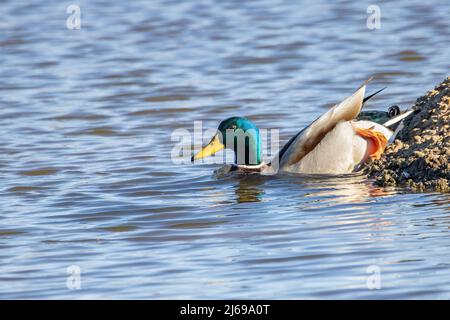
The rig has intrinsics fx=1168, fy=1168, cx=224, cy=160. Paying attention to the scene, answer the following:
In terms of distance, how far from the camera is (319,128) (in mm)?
9492

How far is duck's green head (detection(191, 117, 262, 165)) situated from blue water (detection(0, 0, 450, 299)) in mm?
250

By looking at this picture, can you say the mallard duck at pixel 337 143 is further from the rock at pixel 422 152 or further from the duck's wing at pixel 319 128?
the rock at pixel 422 152

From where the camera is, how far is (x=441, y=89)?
932 centimetres

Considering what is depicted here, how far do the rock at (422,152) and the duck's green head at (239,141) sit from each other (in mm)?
1056

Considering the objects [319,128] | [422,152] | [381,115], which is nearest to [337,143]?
[319,128]

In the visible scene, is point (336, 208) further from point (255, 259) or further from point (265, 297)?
point (265, 297)

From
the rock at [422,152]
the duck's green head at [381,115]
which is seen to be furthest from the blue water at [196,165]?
the duck's green head at [381,115]

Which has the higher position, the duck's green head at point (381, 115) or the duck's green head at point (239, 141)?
the duck's green head at point (381, 115)

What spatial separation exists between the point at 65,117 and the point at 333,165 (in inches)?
164

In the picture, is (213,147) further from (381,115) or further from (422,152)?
(422,152)

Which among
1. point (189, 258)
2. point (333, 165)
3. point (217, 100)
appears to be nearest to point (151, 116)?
point (217, 100)

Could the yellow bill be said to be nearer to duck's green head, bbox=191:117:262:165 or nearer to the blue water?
duck's green head, bbox=191:117:262:165

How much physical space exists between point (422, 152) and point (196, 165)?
2.57 m

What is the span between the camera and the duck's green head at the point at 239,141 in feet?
32.7
